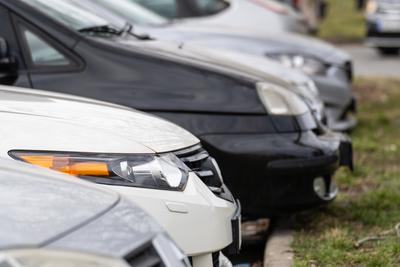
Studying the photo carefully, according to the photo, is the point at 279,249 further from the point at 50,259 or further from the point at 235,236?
the point at 50,259

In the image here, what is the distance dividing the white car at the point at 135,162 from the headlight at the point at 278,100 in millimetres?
1259

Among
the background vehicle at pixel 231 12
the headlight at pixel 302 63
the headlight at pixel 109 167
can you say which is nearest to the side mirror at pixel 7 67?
the headlight at pixel 109 167

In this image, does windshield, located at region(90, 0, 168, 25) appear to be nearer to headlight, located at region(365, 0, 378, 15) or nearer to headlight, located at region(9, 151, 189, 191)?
headlight, located at region(9, 151, 189, 191)

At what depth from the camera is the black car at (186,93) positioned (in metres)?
5.37

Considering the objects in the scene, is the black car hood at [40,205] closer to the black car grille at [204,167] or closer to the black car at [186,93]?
the black car grille at [204,167]

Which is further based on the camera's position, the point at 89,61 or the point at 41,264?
the point at 89,61

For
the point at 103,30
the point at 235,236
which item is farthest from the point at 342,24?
the point at 235,236

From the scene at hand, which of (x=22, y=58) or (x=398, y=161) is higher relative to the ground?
(x=22, y=58)

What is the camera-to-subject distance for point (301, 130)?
18.4 ft

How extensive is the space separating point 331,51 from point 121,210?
678 centimetres

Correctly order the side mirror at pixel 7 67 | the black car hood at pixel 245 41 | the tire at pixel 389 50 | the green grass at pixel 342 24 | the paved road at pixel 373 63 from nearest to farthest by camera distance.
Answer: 1. the side mirror at pixel 7 67
2. the black car hood at pixel 245 41
3. the paved road at pixel 373 63
4. the tire at pixel 389 50
5. the green grass at pixel 342 24

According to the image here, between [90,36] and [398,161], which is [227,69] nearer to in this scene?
[90,36]

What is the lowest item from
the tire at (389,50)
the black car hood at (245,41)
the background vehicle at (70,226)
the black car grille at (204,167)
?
the tire at (389,50)

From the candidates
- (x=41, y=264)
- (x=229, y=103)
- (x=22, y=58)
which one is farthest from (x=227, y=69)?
(x=41, y=264)
